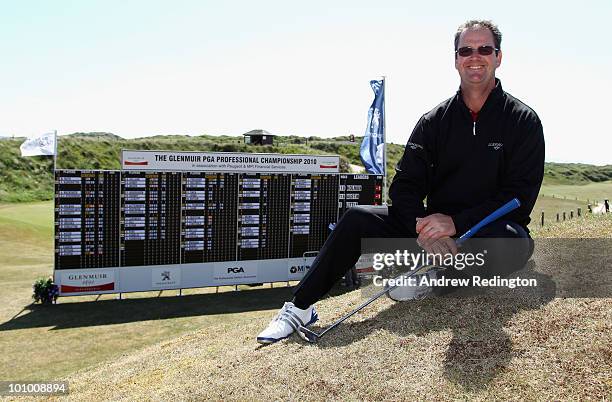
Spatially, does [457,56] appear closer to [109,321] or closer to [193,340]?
[193,340]

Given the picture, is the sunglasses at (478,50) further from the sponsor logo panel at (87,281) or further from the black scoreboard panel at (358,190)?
the sponsor logo panel at (87,281)

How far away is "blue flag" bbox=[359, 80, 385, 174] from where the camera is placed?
710 inches

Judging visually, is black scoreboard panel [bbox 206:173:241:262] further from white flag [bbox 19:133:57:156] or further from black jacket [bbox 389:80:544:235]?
black jacket [bbox 389:80:544:235]

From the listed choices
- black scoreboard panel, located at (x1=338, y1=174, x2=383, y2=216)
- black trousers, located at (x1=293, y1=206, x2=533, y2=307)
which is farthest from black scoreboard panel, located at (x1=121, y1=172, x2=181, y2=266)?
black trousers, located at (x1=293, y1=206, x2=533, y2=307)

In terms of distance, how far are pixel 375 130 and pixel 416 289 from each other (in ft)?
45.5

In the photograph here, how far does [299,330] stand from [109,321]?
1107 cm

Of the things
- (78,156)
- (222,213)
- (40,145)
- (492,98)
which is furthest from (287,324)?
(78,156)

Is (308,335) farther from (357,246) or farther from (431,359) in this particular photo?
(431,359)

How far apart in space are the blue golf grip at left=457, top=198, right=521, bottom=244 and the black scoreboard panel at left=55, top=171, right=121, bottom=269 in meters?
12.4

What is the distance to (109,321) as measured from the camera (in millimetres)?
13953

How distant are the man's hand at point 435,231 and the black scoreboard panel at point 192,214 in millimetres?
12032

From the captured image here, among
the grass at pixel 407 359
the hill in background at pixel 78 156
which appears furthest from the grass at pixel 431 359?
the hill in background at pixel 78 156

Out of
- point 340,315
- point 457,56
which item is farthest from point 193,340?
point 457,56

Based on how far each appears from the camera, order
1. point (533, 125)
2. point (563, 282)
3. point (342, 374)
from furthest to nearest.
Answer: point (563, 282) → point (533, 125) → point (342, 374)
